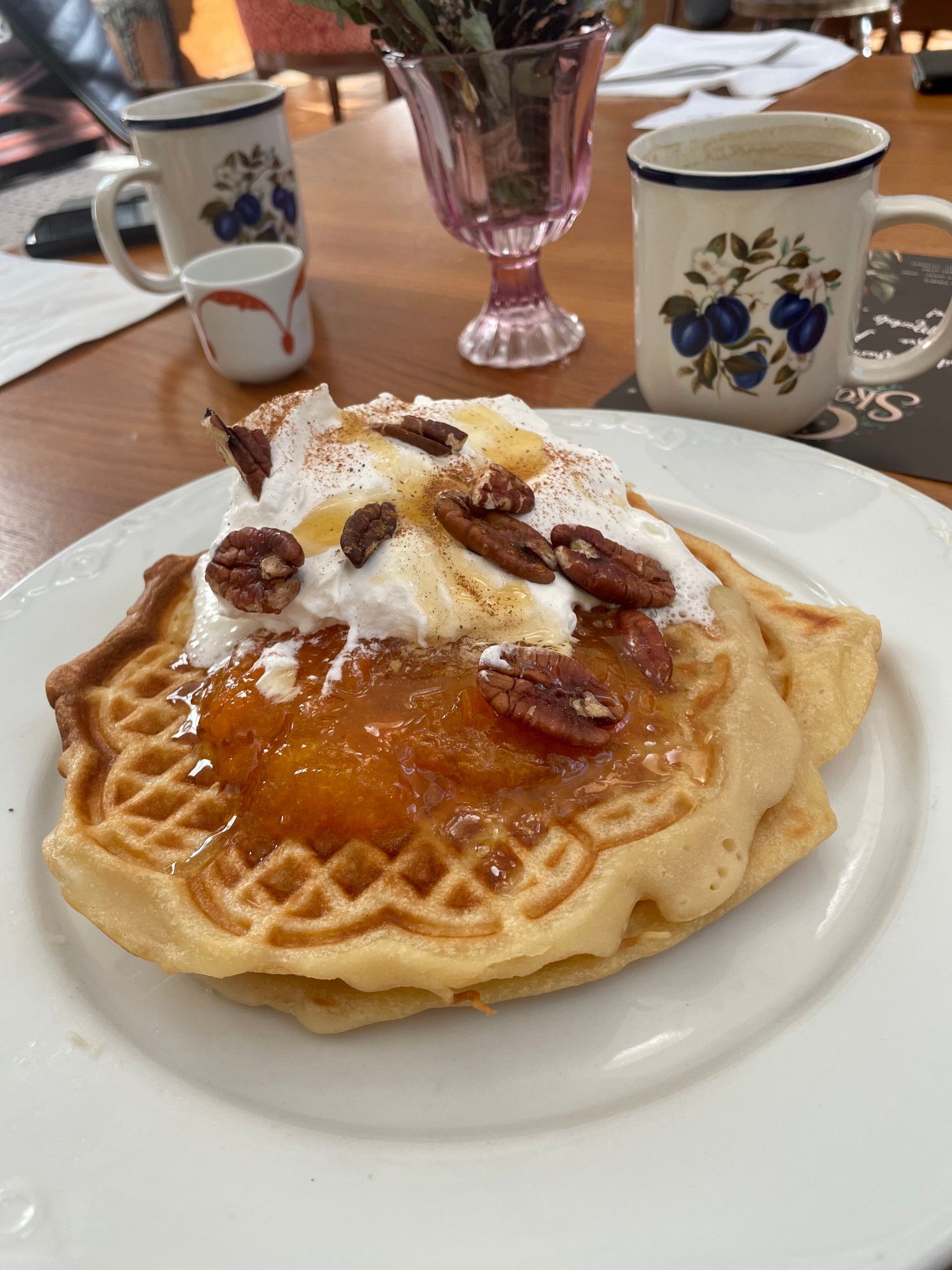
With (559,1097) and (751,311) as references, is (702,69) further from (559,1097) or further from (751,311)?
(559,1097)

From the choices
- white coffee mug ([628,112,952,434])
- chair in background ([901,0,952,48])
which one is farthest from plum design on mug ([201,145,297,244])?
chair in background ([901,0,952,48])

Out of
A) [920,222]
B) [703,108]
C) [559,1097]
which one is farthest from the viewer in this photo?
[703,108]

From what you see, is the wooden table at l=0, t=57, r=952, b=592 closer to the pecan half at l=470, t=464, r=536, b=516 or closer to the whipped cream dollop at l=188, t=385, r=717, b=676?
the whipped cream dollop at l=188, t=385, r=717, b=676

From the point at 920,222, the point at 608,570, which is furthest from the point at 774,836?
the point at 920,222

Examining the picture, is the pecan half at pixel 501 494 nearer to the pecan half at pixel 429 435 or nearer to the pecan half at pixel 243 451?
the pecan half at pixel 429 435

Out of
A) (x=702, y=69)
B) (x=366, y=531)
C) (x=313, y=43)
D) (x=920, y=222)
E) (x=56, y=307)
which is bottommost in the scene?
(x=313, y=43)

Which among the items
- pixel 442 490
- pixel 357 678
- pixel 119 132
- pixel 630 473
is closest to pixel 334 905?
pixel 357 678

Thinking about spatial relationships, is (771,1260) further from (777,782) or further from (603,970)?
(777,782)
